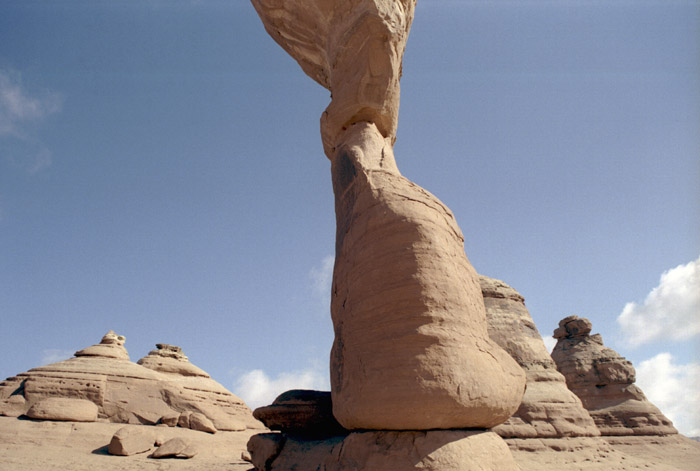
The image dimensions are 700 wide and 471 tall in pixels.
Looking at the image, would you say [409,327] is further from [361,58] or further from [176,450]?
[176,450]

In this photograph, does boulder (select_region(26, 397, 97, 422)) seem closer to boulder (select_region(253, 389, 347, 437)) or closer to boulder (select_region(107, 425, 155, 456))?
boulder (select_region(107, 425, 155, 456))

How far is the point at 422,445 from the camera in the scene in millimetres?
2766

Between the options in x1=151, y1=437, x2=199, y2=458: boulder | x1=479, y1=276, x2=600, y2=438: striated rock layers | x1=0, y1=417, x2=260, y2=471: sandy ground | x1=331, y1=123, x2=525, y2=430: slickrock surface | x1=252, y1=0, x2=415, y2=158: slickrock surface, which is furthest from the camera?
x1=151, y1=437, x2=199, y2=458: boulder

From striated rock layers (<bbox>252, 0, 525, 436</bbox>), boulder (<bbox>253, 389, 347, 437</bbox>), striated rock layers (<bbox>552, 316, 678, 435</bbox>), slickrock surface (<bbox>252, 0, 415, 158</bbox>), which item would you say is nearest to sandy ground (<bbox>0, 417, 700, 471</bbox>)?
striated rock layers (<bbox>552, 316, 678, 435</bbox>)

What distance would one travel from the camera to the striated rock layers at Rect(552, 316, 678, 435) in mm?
14406

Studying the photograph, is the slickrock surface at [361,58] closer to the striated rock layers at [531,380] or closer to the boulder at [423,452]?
the boulder at [423,452]

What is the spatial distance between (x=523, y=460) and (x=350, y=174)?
19.6 ft

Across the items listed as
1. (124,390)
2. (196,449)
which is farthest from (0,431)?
(196,449)

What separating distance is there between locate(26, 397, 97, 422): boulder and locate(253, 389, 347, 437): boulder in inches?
382

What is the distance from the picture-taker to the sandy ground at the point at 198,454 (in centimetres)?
734

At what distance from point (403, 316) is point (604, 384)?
16.7 meters

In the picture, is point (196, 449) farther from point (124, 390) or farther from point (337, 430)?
point (337, 430)

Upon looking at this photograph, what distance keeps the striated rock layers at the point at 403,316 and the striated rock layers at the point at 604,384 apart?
1482 centimetres

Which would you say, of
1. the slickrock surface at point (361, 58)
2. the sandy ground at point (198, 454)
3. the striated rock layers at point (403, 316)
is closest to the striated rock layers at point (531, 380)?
the sandy ground at point (198, 454)
